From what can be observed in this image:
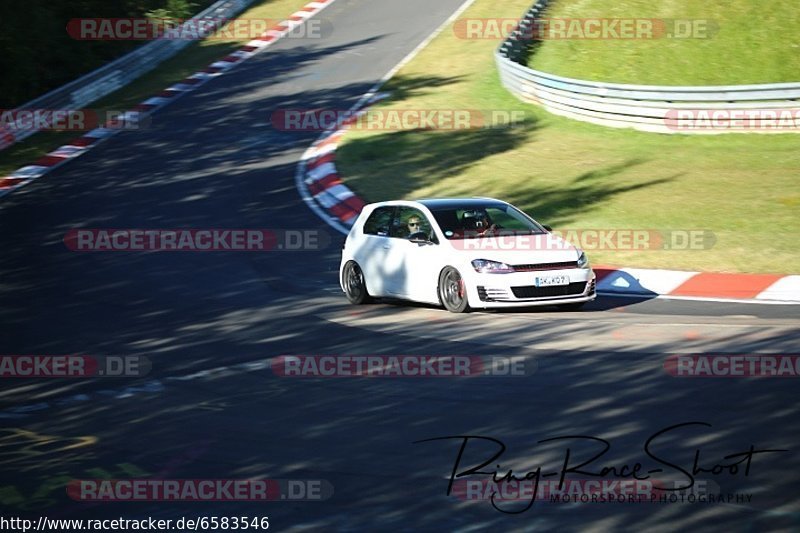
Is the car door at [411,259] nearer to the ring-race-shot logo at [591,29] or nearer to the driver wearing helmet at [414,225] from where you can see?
the driver wearing helmet at [414,225]

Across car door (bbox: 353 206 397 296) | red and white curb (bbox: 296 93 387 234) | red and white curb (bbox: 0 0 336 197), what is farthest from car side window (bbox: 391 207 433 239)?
red and white curb (bbox: 0 0 336 197)

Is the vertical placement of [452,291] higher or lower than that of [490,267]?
lower

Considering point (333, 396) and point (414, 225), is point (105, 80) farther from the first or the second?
point (333, 396)

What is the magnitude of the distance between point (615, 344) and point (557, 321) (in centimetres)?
171

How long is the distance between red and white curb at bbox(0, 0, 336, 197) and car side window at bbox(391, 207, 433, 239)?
12.1 metres

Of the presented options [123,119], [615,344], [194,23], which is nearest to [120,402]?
[615,344]

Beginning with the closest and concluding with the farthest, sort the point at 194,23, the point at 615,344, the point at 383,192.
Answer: the point at 615,344 < the point at 383,192 < the point at 194,23

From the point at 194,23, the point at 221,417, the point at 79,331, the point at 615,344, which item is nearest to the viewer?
the point at 221,417

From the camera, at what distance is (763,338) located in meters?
11.5

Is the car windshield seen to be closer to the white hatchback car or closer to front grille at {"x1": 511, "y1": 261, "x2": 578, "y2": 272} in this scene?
the white hatchback car

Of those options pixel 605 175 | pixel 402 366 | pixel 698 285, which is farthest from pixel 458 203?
pixel 605 175

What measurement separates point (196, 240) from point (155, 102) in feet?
41.3

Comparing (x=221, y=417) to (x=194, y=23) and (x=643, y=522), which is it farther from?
(x=194, y=23)

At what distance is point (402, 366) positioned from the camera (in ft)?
36.4
